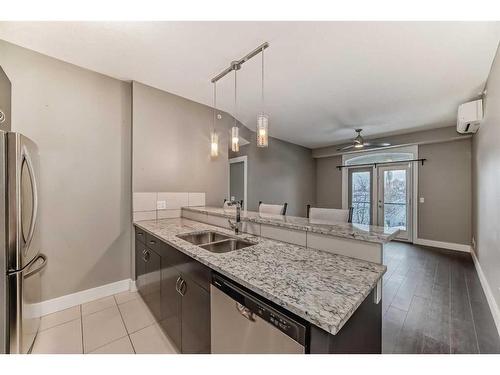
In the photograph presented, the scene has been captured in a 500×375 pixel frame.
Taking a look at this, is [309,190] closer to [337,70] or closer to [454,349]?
[337,70]

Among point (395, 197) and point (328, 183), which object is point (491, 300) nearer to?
point (395, 197)

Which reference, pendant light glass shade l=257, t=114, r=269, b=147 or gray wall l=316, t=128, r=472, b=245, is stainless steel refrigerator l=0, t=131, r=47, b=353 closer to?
pendant light glass shade l=257, t=114, r=269, b=147

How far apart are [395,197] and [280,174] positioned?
9.16 ft

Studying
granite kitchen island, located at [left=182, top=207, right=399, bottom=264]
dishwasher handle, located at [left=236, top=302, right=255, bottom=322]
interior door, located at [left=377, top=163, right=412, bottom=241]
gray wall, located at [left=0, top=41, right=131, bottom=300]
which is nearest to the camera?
dishwasher handle, located at [left=236, top=302, right=255, bottom=322]

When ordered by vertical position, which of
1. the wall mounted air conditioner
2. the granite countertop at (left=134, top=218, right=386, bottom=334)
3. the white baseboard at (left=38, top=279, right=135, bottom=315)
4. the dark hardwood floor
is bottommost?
the dark hardwood floor

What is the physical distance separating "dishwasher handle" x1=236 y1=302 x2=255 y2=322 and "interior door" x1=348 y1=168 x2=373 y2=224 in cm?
531

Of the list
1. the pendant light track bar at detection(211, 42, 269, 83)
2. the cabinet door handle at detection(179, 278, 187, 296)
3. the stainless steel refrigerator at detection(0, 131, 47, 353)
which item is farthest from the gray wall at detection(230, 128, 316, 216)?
the stainless steel refrigerator at detection(0, 131, 47, 353)

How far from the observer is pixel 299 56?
6.45 ft

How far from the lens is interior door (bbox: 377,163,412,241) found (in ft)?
15.4

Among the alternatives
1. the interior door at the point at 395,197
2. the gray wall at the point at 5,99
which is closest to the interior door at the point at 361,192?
the interior door at the point at 395,197

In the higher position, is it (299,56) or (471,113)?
(299,56)

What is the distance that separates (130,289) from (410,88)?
13.8 ft

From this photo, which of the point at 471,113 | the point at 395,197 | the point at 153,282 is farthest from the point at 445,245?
the point at 153,282

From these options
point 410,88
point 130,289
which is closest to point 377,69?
point 410,88
